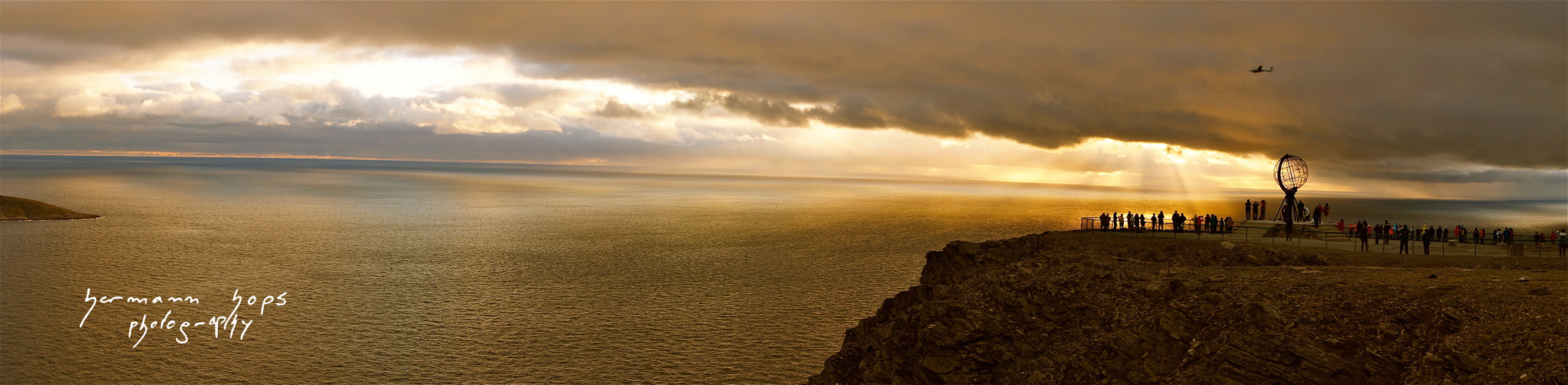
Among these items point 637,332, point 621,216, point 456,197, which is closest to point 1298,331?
point 637,332

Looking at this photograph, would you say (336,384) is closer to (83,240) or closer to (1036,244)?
(1036,244)

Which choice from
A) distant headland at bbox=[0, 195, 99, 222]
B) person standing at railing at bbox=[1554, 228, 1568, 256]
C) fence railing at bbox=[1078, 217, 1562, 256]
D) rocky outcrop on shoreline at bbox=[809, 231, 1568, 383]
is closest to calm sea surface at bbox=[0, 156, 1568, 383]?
distant headland at bbox=[0, 195, 99, 222]

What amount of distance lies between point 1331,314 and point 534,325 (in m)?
34.7

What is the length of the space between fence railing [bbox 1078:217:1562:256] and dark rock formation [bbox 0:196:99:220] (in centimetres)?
12624

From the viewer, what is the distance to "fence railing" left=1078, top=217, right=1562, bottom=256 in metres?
38.6

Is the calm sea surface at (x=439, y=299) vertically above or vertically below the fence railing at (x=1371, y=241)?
below

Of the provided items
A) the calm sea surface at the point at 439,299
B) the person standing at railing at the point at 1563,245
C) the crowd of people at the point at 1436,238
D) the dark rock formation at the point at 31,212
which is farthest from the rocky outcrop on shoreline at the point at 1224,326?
the dark rock formation at the point at 31,212

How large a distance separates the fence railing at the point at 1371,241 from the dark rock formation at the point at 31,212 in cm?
12624

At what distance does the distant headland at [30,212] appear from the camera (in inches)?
3607

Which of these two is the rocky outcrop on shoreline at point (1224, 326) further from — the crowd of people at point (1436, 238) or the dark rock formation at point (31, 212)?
the dark rock formation at point (31, 212)

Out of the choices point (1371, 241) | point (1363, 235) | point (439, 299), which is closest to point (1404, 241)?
point (1363, 235)

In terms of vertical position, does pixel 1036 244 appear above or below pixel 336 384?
above

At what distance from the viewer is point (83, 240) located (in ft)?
239

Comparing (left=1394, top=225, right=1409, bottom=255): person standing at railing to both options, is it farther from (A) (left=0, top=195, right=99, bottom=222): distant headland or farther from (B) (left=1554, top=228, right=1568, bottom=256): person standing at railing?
(A) (left=0, top=195, right=99, bottom=222): distant headland
